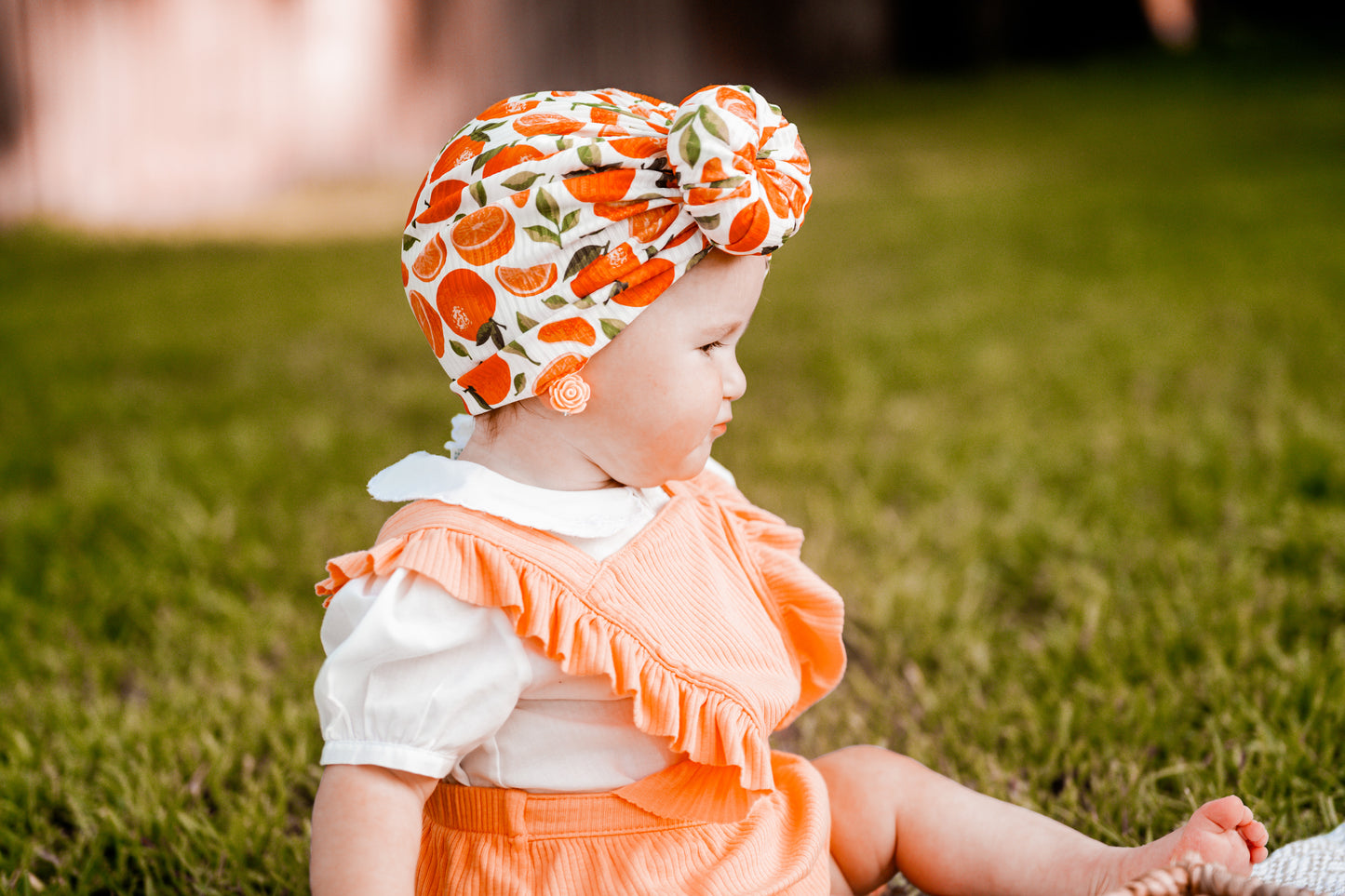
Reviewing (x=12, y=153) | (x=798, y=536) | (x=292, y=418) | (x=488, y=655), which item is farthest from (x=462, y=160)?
(x=12, y=153)

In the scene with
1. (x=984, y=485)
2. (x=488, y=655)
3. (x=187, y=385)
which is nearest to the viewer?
(x=488, y=655)

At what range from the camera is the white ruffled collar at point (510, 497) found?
1.13m

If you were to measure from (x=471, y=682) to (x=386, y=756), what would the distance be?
10 centimetres

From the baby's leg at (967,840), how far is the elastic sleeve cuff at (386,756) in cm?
51

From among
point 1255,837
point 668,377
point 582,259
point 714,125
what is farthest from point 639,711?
point 1255,837

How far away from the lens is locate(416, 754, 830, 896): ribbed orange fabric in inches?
44.8

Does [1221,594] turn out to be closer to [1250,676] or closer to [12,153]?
[1250,676]

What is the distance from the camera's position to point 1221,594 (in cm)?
207

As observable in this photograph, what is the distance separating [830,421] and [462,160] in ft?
7.06

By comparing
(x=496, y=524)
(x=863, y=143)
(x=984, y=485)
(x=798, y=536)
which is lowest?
(x=863, y=143)

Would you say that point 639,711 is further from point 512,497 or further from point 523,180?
point 523,180

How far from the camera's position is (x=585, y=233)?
Result: 3.51 feet

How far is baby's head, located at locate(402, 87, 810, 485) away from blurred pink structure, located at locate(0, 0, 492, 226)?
581 cm

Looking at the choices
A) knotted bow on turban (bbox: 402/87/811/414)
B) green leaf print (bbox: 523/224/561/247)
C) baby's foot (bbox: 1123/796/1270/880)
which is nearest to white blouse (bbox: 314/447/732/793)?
knotted bow on turban (bbox: 402/87/811/414)
